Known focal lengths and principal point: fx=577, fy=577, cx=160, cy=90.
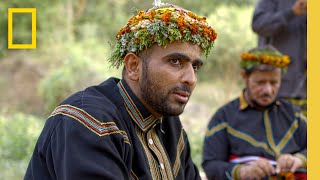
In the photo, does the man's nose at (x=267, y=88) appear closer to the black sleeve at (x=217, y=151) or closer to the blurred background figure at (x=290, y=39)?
the black sleeve at (x=217, y=151)

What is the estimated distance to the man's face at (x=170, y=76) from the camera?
2.65 m

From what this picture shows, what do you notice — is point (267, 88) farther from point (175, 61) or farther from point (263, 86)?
point (175, 61)

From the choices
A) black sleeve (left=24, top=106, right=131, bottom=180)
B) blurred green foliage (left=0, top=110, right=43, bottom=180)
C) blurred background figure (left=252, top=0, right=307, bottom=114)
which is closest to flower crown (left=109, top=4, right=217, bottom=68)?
black sleeve (left=24, top=106, right=131, bottom=180)

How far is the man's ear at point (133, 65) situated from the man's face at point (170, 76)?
0.14ft

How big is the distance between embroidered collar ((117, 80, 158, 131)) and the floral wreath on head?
6.60ft

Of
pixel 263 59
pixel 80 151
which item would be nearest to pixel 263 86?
pixel 263 59

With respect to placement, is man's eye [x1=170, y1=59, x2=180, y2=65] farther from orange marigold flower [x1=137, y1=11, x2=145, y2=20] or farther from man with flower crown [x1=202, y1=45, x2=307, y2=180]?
man with flower crown [x1=202, y1=45, x2=307, y2=180]

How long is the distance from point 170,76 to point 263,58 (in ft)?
6.82

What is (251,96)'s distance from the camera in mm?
4582

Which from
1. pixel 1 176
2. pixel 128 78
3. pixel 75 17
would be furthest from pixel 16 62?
pixel 128 78

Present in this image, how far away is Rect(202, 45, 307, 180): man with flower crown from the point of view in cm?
433

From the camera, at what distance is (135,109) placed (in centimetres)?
274

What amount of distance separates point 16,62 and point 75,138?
7068 mm

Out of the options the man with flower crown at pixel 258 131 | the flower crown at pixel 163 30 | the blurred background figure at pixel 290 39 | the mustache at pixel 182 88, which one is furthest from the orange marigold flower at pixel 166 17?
the blurred background figure at pixel 290 39
